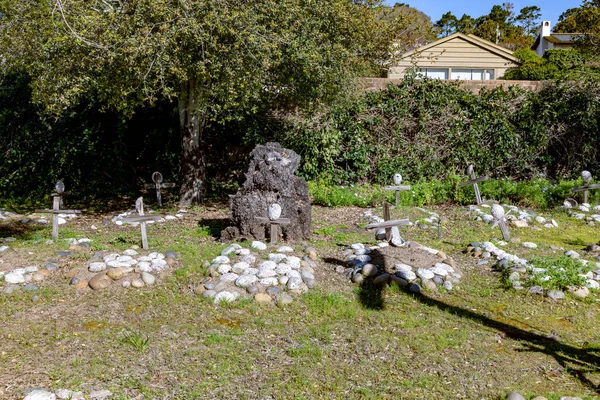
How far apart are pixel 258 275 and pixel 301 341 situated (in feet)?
4.92

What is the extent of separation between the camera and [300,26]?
8883 mm

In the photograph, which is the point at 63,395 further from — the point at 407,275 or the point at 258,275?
the point at 407,275

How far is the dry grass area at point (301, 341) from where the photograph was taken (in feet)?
13.6

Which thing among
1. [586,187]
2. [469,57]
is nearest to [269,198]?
[586,187]

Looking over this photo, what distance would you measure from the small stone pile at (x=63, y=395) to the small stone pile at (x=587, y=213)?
8.92m

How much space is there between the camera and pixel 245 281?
20.1 ft

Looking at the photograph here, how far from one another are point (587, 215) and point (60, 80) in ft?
32.4

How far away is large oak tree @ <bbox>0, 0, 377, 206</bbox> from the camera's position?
7707mm

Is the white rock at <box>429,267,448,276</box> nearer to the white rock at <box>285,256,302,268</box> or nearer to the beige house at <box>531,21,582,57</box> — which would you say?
the white rock at <box>285,256,302,268</box>

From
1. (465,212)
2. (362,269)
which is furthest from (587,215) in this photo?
(362,269)

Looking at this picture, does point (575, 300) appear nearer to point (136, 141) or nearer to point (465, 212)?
point (465, 212)

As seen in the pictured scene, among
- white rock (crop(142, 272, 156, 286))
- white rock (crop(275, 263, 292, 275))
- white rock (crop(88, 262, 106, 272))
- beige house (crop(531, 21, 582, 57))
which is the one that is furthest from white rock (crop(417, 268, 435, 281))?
beige house (crop(531, 21, 582, 57))

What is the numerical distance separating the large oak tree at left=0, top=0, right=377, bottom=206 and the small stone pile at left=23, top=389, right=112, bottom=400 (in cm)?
476

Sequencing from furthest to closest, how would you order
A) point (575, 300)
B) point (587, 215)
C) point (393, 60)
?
point (393, 60)
point (587, 215)
point (575, 300)
